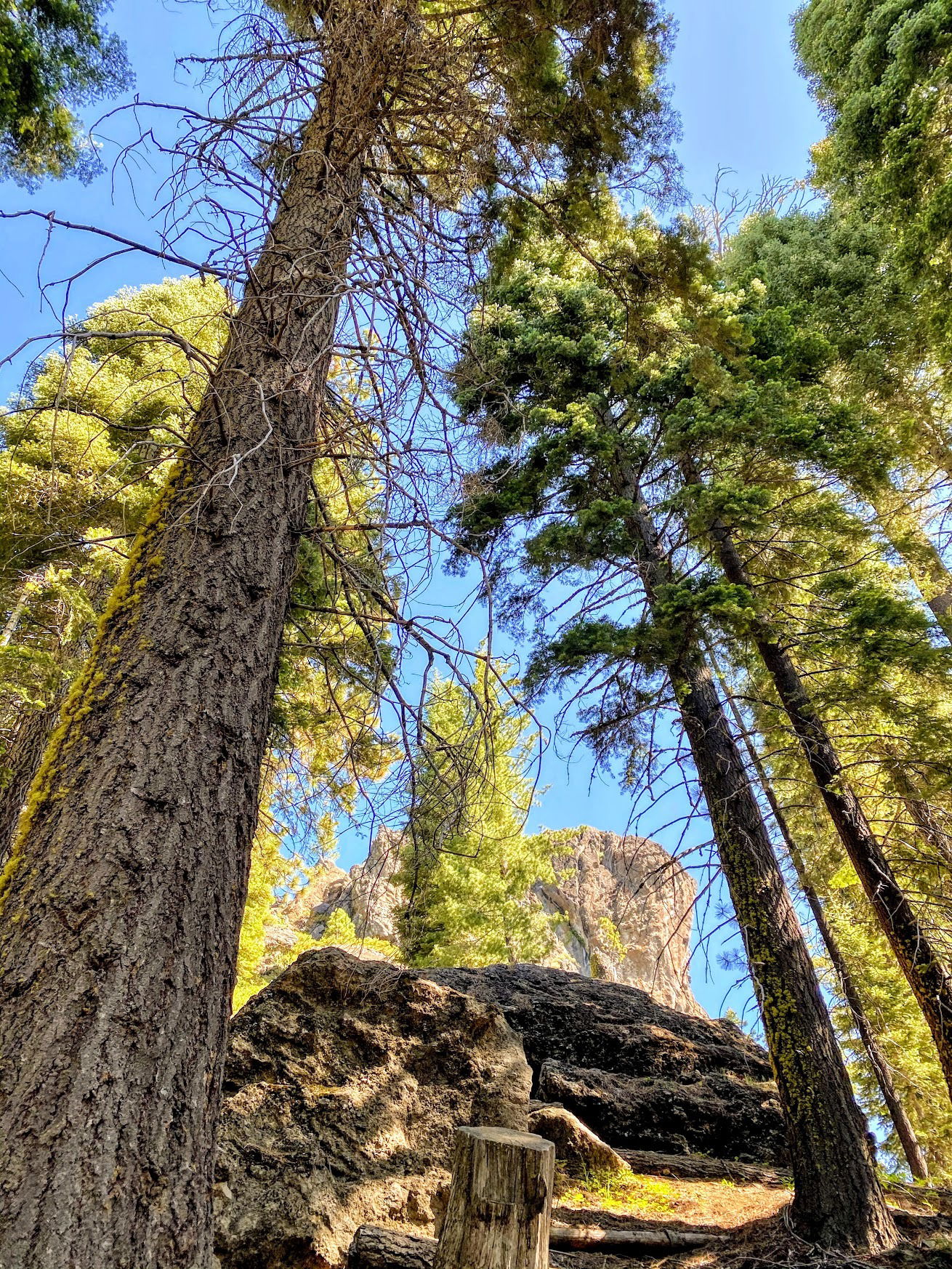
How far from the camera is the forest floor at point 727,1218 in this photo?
3.90 meters

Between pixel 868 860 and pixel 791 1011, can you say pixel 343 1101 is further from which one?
pixel 868 860

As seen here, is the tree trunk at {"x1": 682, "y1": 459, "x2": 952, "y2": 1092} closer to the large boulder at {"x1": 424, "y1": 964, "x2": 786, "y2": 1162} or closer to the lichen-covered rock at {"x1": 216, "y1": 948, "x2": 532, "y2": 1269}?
the large boulder at {"x1": 424, "y1": 964, "x2": 786, "y2": 1162}

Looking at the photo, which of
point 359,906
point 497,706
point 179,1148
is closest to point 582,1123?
point 359,906

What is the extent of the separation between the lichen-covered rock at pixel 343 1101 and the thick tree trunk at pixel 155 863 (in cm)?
232

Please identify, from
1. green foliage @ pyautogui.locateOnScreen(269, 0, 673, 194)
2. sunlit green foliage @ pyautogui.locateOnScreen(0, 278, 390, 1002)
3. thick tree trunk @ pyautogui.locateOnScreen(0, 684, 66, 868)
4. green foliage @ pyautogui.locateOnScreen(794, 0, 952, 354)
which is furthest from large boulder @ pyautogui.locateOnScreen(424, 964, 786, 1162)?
green foliage @ pyautogui.locateOnScreen(794, 0, 952, 354)

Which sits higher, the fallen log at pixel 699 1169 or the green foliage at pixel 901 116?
the green foliage at pixel 901 116

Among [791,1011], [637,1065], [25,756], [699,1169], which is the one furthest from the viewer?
[637,1065]

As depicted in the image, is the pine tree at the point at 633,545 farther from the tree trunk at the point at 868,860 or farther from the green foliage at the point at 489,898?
the green foliage at the point at 489,898

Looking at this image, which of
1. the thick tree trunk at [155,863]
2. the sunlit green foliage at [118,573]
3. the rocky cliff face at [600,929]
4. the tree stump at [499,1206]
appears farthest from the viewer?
the rocky cliff face at [600,929]

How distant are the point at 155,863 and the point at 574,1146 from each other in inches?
217

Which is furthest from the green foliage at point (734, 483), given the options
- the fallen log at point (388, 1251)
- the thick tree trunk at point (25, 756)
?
the thick tree trunk at point (25, 756)

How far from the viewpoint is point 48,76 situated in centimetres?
776

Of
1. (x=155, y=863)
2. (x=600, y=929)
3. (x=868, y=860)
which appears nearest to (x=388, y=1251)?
(x=155, y=863)

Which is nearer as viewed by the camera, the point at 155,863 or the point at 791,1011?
the point at 155,863
